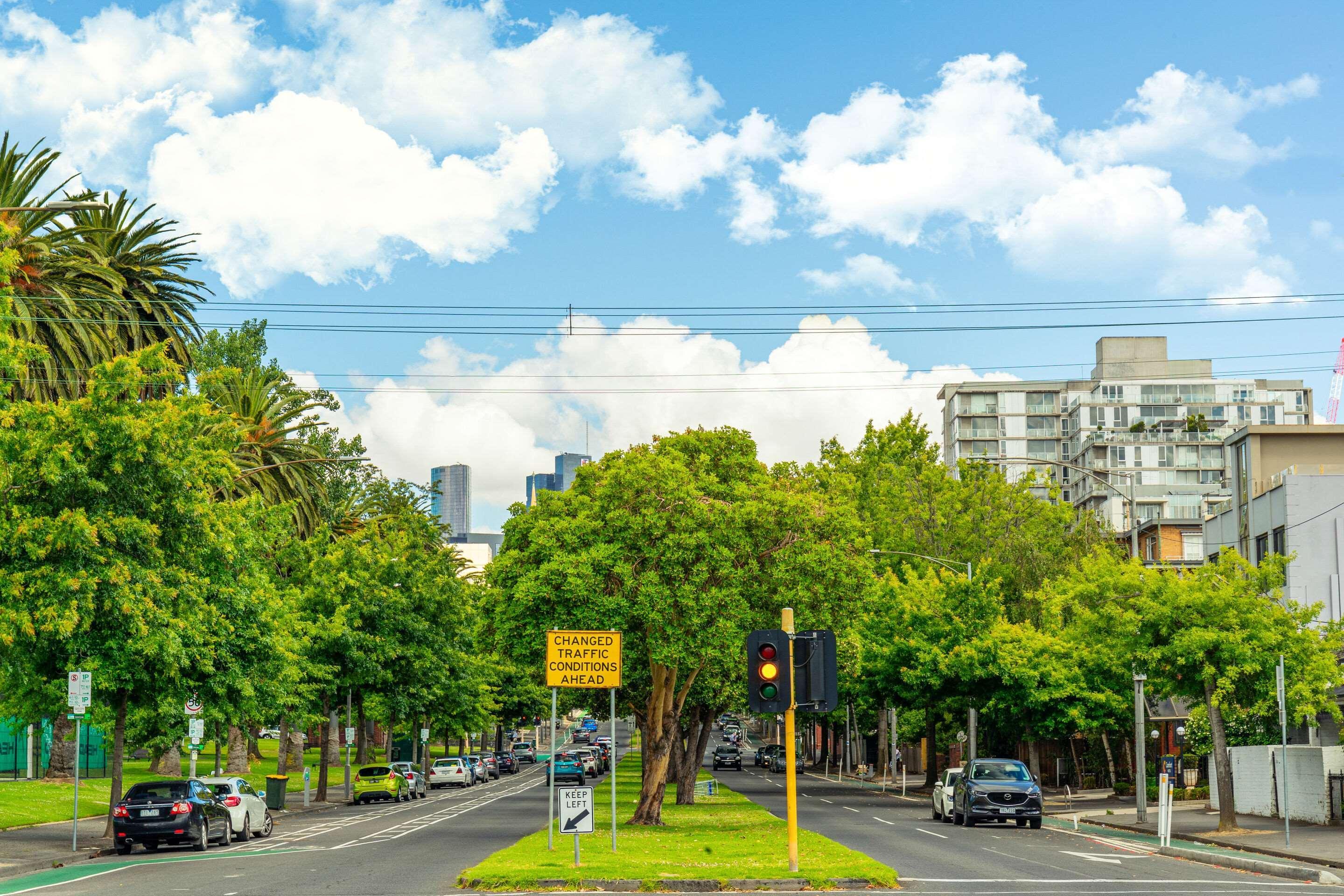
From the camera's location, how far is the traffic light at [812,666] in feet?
60.8

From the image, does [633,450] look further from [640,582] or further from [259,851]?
[259,851]

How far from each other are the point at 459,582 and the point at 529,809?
37.5 ft

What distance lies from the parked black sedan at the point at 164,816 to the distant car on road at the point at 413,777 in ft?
76.1

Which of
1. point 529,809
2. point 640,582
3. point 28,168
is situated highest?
point 28,168

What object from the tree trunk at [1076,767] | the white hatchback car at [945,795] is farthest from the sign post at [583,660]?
the tree trunk at [1076,767]

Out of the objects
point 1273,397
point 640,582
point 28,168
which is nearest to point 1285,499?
point 640,582

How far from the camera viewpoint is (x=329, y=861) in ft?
81.1

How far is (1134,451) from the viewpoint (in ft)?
443

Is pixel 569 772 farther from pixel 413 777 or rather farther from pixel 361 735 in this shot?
pixel 361 735

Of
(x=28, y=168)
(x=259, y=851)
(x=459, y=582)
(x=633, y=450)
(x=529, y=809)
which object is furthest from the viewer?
(x=459, y=582)

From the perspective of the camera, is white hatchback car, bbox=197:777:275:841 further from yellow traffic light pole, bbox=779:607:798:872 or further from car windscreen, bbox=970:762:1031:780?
car windscreen, bbox=970:762:1031:780

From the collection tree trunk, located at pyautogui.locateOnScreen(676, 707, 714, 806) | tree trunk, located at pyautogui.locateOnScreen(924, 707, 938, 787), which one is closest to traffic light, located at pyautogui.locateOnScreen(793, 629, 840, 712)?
tree trunk, located at pyautogui.locateOnScreen(676, 707, 714, 806)

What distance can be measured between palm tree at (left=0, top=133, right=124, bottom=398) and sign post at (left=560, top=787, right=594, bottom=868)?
2232 centimetres

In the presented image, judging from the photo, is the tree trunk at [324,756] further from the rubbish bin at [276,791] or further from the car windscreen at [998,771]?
the car windscreen at [998,771]
